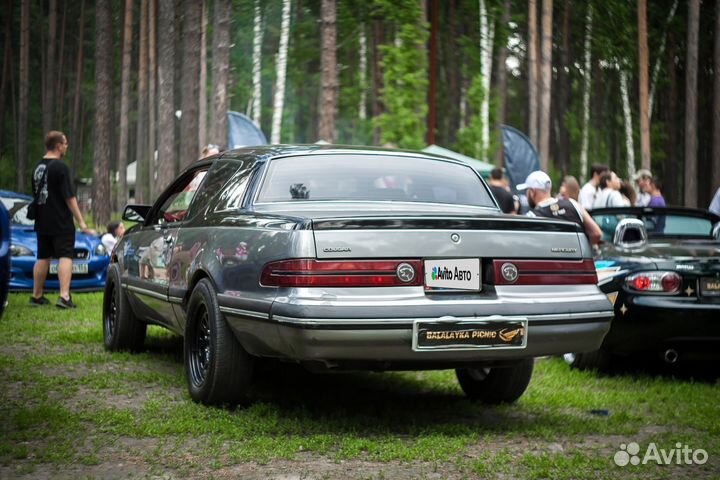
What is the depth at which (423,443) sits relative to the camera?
468 cm

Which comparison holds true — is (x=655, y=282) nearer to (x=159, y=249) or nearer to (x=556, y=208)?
(x=556, y=208)

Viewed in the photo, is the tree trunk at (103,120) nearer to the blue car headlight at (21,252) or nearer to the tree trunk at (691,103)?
the blue car headlight at (21,252)

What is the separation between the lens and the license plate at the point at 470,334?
15.0 ft

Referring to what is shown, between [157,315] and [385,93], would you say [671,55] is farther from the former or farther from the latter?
[157,315]

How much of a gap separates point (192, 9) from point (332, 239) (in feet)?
48.1

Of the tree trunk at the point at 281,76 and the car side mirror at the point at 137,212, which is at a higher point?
the tree trunk at the point at 281,76

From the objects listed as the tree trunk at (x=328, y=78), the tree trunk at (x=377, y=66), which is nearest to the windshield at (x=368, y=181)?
the tree trunk at (x=328, y=78)

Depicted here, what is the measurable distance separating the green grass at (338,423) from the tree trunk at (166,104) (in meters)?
12.1

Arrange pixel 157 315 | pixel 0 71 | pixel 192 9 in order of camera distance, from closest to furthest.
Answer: pixel 157 315
pixel 192 9
pixel 0 71

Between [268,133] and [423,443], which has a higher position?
[268,133]

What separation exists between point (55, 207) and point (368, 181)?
5608 millimetres

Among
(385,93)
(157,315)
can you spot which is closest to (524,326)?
(157,315)

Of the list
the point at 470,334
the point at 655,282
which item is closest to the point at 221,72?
the point at 655,282

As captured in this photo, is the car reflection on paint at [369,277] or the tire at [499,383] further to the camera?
the tire at [499,383]
